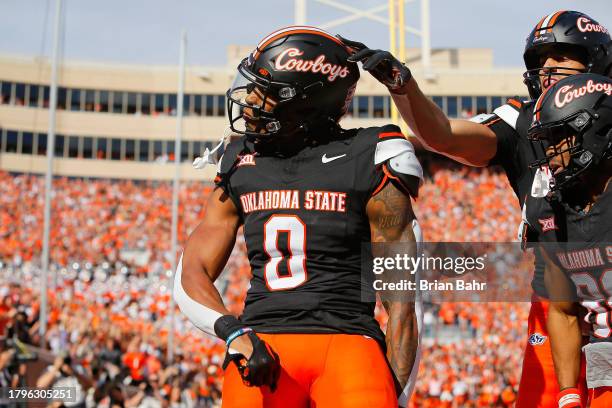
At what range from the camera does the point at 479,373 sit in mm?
14664

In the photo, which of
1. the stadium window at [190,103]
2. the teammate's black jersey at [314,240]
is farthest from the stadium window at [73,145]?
the teammate's black jersey at [314,240]

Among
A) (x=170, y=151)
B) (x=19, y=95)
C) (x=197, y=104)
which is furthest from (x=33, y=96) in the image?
(x=197, y=104)

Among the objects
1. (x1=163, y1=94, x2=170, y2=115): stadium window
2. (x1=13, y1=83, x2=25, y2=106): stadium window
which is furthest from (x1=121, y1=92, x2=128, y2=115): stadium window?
(x1=13, y1=83, x2=25, y2=106): stadium window

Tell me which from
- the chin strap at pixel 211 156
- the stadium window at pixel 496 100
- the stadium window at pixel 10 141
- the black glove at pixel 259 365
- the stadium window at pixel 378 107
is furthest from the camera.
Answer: the stadium window at pixel 10 141

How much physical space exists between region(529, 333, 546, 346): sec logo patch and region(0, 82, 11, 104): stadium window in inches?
1825

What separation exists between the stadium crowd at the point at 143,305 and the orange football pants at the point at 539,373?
215 inches

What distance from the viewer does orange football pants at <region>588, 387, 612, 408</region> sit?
10.8 ft

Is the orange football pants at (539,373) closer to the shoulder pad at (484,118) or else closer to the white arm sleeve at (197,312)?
→ the shoulder pad at (484,118)

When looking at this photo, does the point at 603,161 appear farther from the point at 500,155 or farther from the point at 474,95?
the point at 474,95

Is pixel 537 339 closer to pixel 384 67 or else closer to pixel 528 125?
pixel 528 125

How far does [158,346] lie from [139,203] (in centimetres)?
1906

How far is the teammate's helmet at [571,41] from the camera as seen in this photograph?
3.77 metres

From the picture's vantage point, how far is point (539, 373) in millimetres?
3709

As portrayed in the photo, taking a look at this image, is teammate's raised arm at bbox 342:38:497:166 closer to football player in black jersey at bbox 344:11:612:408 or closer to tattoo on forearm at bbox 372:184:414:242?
football player in black jersey at bbox 344:11:612:408
